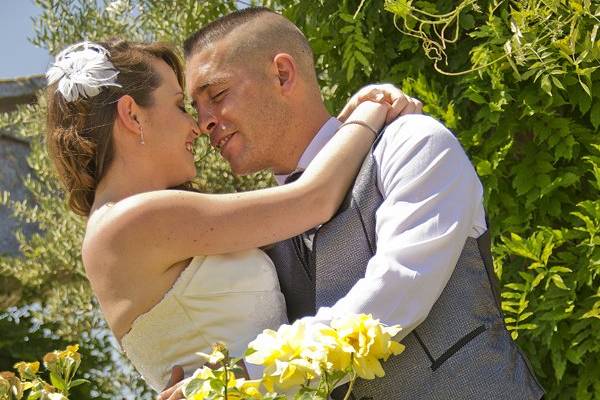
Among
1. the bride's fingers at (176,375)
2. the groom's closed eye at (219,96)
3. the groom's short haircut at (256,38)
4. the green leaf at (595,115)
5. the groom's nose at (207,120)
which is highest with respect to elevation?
the groom's short haircut at (256,38)

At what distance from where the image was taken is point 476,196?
282 centimetres

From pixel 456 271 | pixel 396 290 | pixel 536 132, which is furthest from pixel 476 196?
pixel 536 132

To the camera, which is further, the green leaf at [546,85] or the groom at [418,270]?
the green leaf at [546,85]

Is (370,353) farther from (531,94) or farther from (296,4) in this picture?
(296,4)

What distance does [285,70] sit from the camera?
3.38 m

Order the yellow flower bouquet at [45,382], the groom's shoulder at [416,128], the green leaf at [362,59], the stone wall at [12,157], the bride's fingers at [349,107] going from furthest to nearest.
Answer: the stone wall at [12,157]
the green leaf at [362,59]
the bride's fingers at [349,107]
the groom's shoulder at [416,128]
the yellow flower bouquet at [45,382]

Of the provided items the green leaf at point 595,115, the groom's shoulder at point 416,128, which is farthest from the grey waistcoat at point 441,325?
the green leaf at point 595,115

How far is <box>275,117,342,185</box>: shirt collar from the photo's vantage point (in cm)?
328

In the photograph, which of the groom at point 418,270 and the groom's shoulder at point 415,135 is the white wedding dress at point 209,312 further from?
the groom's shoulder at point 415,135

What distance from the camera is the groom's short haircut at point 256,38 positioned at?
3.38 m

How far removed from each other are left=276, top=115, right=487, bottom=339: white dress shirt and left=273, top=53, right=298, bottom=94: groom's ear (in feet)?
1.82

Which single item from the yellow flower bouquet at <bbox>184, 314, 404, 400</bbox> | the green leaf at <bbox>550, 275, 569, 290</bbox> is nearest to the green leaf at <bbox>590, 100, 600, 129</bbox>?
the green leaf at <bbox>550, 275, 569, 290</bbox>

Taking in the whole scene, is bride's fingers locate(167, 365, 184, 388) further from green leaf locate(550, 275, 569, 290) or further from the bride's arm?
green leaf locate(550, 275, 569, 290)

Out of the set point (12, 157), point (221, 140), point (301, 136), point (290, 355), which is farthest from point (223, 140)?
point (12, 157)
